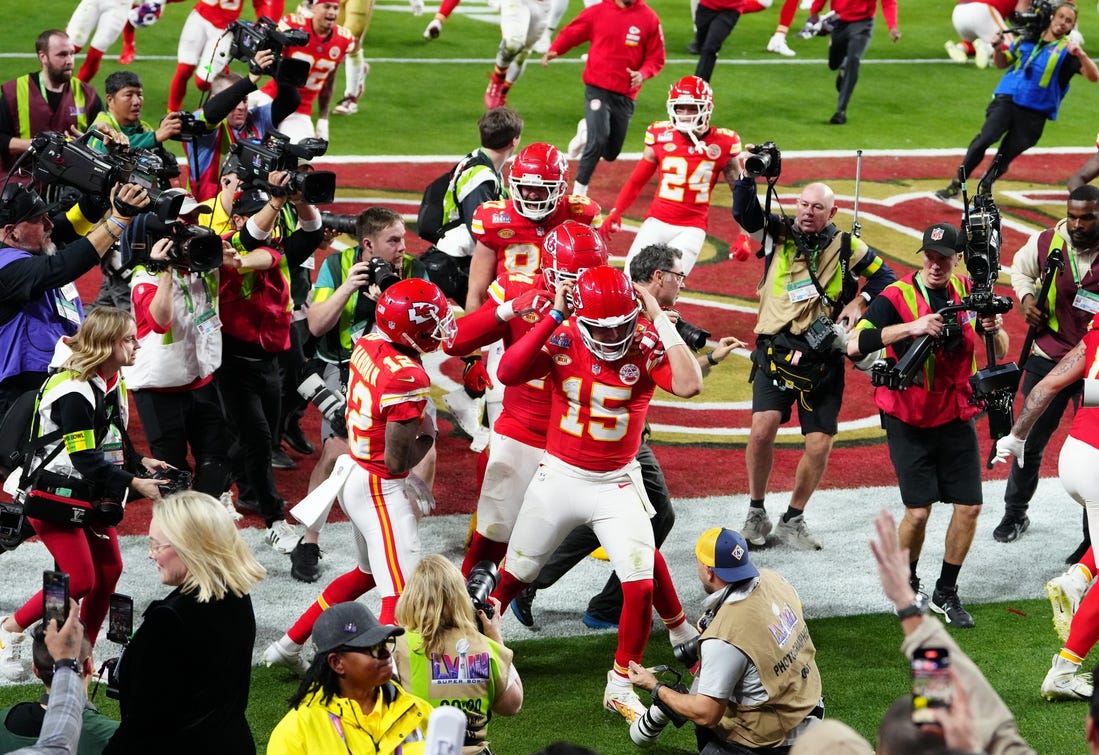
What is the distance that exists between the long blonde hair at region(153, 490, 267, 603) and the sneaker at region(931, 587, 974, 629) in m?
4.09

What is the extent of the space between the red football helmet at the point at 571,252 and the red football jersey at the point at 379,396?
2.88ft

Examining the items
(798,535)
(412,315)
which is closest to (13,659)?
(412,315)

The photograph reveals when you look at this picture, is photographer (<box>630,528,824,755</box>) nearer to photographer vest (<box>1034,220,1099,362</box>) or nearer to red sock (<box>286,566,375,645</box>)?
red sock (<box>286,566,375,645</box>)

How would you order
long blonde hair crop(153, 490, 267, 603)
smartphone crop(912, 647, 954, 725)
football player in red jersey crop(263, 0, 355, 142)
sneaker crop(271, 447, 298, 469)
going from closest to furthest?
1. smartphone crop(912, 647, 954, 725)
2. long blonde hair crop(153, 490, 267, 603)
3. sneaker crop(271, 447, 298, 469)
4. football player in red jersey crop(263, 0, 355, 142)

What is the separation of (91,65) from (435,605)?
12.2m

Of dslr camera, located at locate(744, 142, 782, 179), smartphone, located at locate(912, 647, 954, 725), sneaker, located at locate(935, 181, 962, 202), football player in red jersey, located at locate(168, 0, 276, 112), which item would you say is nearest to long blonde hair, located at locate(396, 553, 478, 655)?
smartphone, located at locate(912, 647, 954, 725)

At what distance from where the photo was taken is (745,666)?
543cm

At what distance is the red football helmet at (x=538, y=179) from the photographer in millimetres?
7488

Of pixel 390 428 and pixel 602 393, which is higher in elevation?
pixel 602 393

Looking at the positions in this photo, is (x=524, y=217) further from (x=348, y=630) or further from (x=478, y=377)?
(x=348, y=630)

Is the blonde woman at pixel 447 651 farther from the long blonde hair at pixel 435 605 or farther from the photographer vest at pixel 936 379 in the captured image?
the photographer vest at pixel 936 379

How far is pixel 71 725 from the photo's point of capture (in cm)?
400

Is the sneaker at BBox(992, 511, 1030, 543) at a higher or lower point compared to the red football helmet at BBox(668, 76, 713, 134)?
lower

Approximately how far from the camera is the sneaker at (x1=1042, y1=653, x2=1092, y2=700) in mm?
6449
